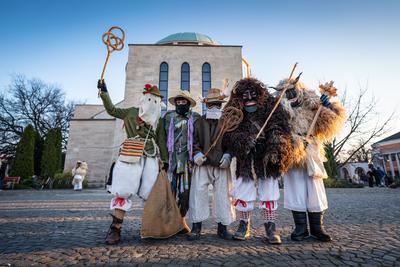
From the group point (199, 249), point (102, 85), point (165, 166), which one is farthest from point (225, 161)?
point (102, 85)

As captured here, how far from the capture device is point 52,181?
18.5 meters

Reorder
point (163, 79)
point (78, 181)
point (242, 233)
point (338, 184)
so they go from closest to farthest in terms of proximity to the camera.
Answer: point (242, 233) < point (78, 181) < point (338, 184) < point (163, 79)

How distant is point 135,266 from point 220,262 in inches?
30.2

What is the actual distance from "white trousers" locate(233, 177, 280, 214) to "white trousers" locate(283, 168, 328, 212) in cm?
22

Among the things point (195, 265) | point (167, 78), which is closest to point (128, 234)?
point (195, 265)

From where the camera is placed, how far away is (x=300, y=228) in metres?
2.96

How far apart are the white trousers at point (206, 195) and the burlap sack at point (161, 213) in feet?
0.84

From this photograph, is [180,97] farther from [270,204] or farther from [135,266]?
[135,266]

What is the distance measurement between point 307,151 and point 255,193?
905mm

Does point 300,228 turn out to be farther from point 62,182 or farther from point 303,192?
point 62,182

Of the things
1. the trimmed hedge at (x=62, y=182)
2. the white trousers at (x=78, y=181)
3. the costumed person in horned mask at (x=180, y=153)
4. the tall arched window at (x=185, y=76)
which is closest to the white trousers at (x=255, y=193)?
the costumed person in horned mask at (x=180, y=153)

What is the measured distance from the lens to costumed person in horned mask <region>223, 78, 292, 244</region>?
2.96m

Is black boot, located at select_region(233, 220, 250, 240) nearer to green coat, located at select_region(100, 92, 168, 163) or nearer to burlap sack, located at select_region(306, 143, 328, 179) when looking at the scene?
burlap sack, located at select_region(306, 143, 328, 179)

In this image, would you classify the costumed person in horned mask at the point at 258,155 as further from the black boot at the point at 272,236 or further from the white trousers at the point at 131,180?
the white trousers at the point at 131,180
